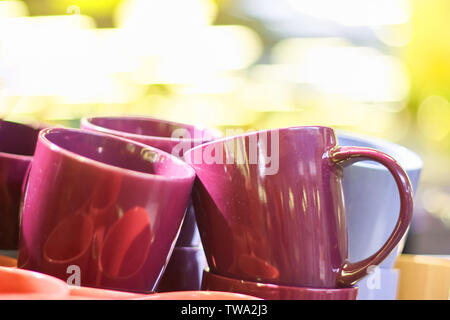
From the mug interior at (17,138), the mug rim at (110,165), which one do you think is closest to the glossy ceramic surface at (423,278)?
the mug rim at (110,165)

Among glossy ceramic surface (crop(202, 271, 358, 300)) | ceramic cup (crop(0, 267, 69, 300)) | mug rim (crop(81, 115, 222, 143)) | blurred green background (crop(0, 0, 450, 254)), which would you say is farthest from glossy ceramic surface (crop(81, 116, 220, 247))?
blurred green background (crop(0, 0, 450, 254))

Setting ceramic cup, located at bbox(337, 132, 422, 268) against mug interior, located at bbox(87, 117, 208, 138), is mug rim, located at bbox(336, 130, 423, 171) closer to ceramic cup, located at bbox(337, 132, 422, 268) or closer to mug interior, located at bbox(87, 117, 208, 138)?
ceramic cup, located at bbox(337, 132, 422, 268)

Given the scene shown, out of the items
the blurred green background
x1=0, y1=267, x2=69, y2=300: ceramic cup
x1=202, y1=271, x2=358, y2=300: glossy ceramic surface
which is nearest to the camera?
x1=0, y1=267, x2=69, y2=300: ceramic cup

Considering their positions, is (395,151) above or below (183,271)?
above

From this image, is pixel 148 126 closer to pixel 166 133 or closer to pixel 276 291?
pixel 166 133

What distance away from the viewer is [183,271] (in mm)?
586

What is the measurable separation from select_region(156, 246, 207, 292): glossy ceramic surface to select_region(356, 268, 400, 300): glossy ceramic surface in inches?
6.4

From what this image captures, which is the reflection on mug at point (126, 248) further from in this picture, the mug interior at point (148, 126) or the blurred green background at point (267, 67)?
the blurred green background at point (267, 67)

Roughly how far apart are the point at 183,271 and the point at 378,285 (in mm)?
197

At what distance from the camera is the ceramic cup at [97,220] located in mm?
423

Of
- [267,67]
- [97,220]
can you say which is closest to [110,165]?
[97,220]

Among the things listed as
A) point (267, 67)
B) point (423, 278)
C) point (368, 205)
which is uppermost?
point (267, 67)

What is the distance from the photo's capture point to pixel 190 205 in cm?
57

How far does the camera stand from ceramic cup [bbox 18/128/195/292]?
Result: 0.42m
